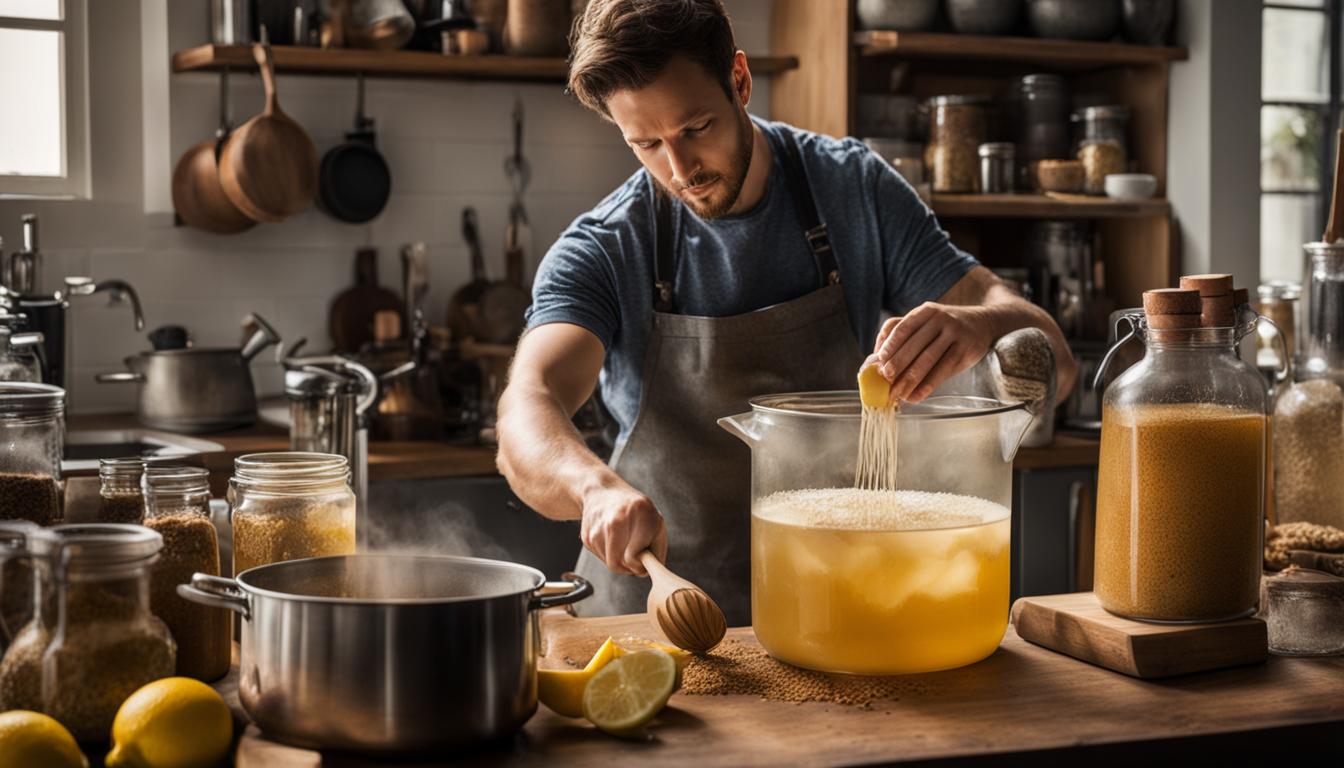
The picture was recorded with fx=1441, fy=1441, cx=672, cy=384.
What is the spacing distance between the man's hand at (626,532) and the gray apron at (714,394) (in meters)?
0.78

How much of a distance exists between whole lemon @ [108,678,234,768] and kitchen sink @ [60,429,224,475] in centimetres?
195

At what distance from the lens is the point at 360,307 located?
11.9 ft

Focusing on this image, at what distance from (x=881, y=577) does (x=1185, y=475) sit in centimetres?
31

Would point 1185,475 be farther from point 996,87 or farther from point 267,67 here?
point 996,87

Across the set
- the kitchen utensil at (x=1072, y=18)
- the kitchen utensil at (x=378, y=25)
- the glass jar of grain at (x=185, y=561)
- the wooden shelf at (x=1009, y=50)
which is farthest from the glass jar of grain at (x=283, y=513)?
the kitchen utensil at (x=1072, y=18)

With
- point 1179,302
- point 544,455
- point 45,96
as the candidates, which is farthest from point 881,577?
point 45,96

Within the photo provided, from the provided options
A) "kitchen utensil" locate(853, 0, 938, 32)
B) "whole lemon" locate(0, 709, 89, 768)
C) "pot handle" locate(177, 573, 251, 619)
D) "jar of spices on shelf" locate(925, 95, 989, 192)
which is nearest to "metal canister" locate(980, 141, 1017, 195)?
"jar of spices on shelf" locate(925, 95, 989, 192)

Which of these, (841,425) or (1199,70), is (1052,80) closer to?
(1199,70)

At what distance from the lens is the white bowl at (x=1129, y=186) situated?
3803 mm

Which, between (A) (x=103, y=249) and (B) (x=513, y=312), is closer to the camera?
(A) (x=103, y=249)

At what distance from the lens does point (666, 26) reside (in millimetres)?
1910

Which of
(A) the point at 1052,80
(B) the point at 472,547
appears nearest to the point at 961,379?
(B) the point at 472,547

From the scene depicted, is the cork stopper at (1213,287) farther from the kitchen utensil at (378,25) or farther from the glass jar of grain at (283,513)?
the kitchen utensil at (378,25)

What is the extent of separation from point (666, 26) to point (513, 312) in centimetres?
185
